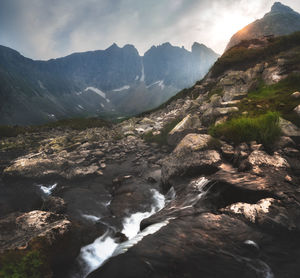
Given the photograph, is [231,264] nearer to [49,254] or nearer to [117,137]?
[49,254]

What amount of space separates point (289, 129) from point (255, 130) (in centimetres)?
164

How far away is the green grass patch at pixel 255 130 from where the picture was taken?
8.70 metres

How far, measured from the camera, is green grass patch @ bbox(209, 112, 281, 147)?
28.6 feet

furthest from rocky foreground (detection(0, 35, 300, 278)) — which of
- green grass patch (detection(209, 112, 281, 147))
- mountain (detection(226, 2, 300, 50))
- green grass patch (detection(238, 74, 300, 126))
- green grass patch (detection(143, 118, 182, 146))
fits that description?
mountain (detection(226, 2, 300, 50))

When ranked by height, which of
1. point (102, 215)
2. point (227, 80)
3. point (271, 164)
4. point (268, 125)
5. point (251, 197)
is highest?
point (227, 80)

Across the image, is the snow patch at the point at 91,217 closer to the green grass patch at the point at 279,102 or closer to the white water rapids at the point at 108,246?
the white water rapids at the point at 108,246

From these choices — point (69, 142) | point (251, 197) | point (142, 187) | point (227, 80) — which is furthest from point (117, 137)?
point (251, 197)

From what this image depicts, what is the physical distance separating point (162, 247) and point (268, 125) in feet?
27.9

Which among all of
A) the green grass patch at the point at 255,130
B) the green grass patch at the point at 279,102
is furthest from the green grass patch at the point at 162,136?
the green grass patch at the point at 255,130

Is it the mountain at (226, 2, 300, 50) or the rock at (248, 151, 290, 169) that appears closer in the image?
the rock at (248, 151, 290, 169)

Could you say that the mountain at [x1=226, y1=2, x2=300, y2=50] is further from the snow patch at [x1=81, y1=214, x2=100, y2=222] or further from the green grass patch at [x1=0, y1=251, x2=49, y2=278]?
the green grass patch at [x1=0, y1=251, x2=49, y2=278]

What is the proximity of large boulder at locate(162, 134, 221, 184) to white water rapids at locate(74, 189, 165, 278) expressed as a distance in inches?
104

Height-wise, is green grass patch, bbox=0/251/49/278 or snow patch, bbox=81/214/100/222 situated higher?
green grass patch, bbox=0/251/49/278

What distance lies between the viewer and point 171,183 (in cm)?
1010
